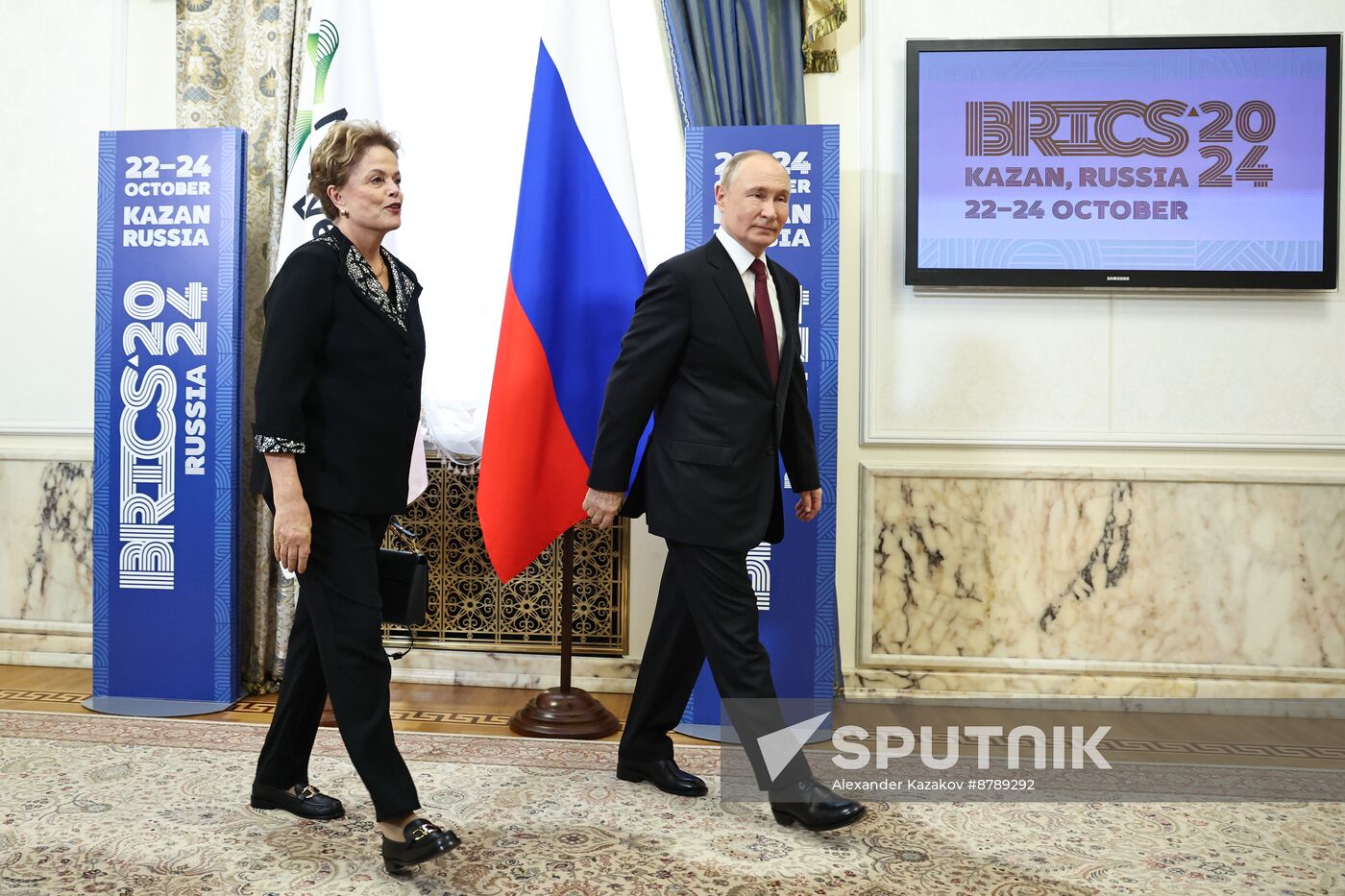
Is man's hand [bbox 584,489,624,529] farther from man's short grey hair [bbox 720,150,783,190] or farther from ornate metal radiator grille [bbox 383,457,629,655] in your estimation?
ornate metal radiator grille [bbox 383,457,629,655]

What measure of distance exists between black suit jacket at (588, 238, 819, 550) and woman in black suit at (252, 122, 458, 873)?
0.49 m

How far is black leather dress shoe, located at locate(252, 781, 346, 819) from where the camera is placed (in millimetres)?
2182

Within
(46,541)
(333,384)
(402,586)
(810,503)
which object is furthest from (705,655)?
(46,541)

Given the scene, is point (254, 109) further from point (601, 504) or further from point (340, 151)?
point (601, 504)

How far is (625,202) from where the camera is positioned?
9.66 ft

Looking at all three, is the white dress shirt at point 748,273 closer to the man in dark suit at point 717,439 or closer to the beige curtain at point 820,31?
the man in dark suit at point 717,439

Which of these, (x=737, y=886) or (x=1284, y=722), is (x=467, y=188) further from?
(x=1284, y=722)

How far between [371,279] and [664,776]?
4.36 feet

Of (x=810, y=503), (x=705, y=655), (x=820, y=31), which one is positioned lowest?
(x=705, y=655)

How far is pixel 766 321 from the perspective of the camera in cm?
236

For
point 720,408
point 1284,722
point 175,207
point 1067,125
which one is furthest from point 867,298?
point 175,207

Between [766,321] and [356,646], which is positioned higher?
[766,321]

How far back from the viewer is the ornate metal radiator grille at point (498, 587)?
3.46m

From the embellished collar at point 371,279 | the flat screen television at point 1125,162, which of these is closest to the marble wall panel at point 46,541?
the embellished collar at point 371,279
